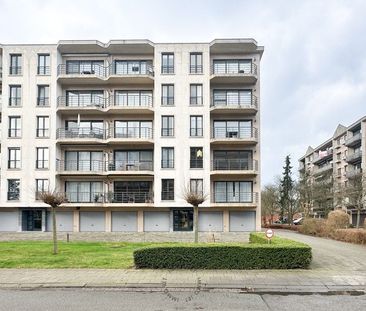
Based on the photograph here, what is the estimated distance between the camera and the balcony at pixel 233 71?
120 feet

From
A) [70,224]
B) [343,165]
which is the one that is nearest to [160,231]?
[70,224]

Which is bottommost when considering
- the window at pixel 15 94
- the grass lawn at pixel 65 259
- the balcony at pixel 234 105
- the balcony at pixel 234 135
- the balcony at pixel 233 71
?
the grass lawn at pixel 65 259

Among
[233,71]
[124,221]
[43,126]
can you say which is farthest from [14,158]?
[233,71]

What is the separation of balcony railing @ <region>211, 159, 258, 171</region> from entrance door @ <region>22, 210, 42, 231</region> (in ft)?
57.9

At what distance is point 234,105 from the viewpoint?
121ft

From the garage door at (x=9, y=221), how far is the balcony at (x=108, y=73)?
1387cm

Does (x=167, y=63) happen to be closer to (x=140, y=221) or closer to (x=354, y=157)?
(x=140, y=221)

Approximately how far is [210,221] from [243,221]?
125 inches

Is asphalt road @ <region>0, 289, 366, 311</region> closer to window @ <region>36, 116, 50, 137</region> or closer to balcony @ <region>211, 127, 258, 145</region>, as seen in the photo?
balcony @ <region>211, 127, 258, 145</region>

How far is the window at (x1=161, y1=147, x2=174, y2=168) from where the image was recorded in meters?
36.7

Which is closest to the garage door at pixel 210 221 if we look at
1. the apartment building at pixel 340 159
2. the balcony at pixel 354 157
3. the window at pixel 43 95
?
the window at pixel 43 95

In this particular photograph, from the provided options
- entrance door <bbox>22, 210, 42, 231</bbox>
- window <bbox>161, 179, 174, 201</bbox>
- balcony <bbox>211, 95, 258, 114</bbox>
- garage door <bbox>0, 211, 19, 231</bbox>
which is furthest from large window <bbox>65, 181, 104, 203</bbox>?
balcony <bbox>211, 95, 258, 114</bbox>

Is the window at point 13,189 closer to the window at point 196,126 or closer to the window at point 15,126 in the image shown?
the window at point 15,126

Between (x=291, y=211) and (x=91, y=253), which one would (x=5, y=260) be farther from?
(x=291, y=211)
